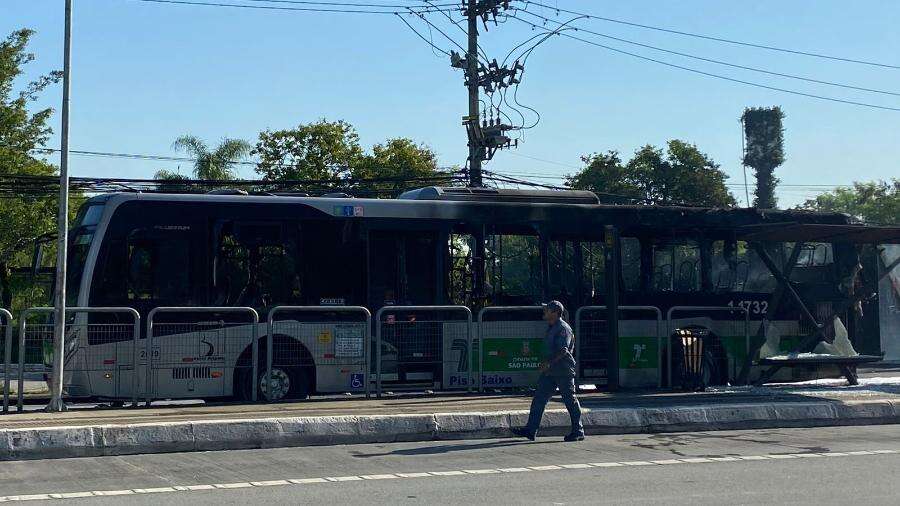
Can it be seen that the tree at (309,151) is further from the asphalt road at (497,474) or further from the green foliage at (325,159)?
the asphalt road at (497,474)

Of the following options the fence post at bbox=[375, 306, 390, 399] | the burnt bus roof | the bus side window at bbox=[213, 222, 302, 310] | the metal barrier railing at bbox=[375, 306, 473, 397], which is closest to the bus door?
the metal barrier railing at bbox=[375, 306, 473, 397]

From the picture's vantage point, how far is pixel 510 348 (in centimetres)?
1762

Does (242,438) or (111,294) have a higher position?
(111,294)

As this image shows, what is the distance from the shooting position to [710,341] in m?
19.0

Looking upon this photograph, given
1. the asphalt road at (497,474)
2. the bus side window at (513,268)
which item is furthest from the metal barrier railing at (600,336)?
the asphalt road at (497,474)

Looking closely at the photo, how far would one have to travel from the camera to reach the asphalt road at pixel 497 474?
9242mm

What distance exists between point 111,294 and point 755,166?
10800cm

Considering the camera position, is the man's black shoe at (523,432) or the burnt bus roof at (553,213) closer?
the man's black shoe at (523,432)

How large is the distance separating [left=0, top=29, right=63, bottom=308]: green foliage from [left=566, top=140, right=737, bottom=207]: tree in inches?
1229

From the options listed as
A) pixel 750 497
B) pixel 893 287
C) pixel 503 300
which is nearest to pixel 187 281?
pixel 503 300

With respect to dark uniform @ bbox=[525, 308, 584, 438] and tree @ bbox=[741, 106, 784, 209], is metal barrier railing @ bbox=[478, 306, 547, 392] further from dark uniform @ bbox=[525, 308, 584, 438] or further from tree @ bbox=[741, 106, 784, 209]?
tree @ bbox=[741, 106, 784, 209]

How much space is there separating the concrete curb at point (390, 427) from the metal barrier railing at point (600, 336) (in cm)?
351

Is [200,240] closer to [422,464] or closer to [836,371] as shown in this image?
[422,464]

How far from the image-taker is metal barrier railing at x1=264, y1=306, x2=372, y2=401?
16.4 m
